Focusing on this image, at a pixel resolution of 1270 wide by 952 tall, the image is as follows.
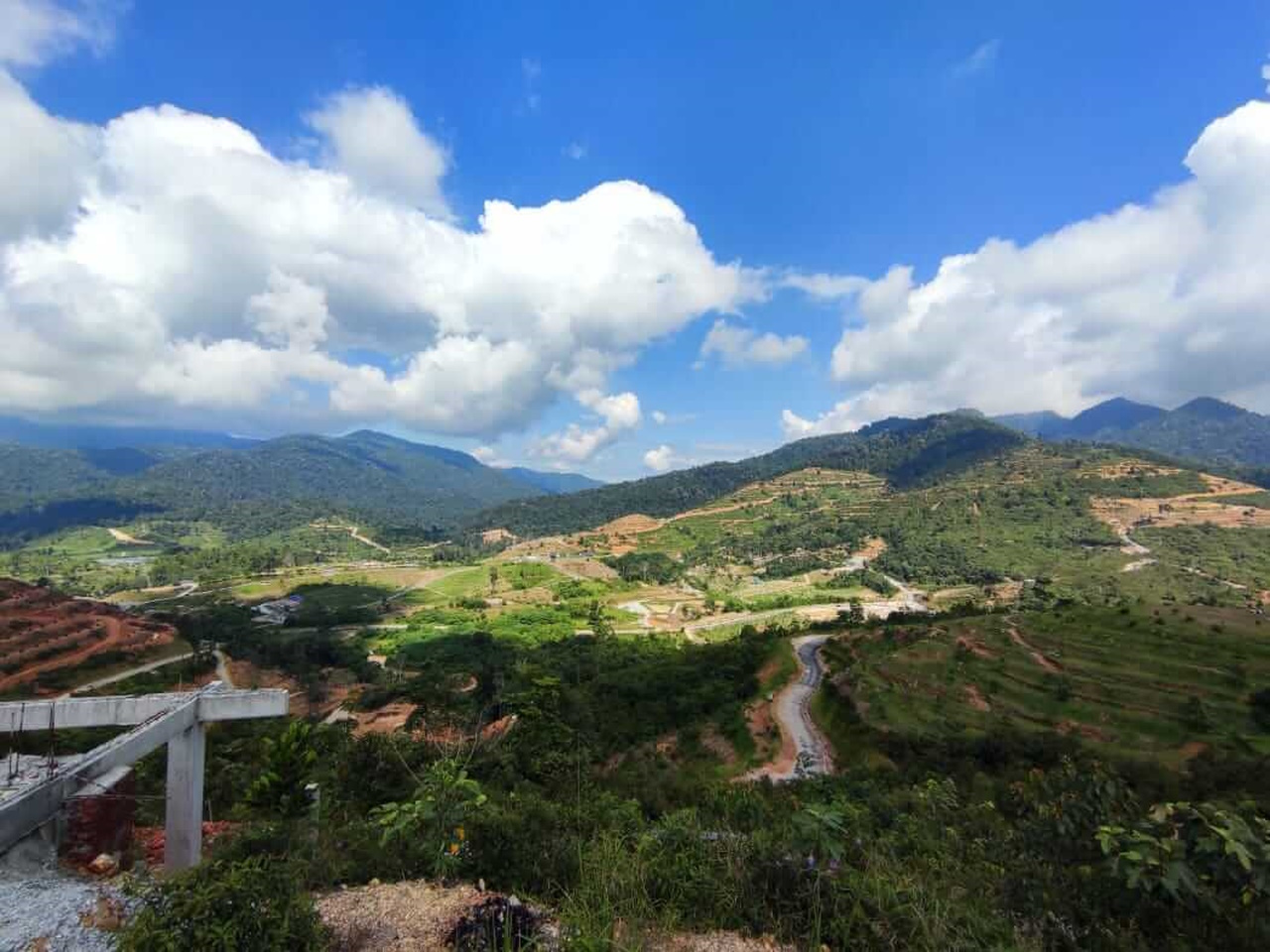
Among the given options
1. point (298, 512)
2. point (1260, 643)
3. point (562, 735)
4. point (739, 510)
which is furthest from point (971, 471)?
point (298, 512)

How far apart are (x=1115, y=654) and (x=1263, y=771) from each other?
15.8 meters

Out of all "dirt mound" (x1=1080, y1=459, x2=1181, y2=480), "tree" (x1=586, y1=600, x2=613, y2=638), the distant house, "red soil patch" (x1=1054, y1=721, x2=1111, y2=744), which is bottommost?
"tree" (x1=586, y1=600, x2=613, y2=638)

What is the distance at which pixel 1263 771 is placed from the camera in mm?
17672

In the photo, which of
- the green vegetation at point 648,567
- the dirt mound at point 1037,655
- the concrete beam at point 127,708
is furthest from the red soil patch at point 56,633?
the green vegetation at point 648,567

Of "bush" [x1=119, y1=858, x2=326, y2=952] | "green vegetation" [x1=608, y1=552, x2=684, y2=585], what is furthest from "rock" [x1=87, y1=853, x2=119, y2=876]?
"green vegetation" [x1=608, y1=552, x2=684, y2=585]

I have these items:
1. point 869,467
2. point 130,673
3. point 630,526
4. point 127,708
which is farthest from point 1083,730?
point 869,467

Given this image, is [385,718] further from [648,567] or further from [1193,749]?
[648,567]

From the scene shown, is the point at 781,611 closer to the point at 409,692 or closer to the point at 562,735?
the point at 409,692

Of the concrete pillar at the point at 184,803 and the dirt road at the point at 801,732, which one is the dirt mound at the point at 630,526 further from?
the concrete pillar at the point at 184,803

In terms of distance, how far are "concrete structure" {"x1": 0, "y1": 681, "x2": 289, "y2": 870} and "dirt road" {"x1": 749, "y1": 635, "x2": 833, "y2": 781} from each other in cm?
2004

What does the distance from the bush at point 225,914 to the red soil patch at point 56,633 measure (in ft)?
155

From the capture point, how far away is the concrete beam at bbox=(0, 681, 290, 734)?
11531 mm

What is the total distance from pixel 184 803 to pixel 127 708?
2354 millimetres

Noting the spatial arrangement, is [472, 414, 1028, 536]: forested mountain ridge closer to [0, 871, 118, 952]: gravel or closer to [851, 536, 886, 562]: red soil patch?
[851, 536, 886, 562]: red soil patch
